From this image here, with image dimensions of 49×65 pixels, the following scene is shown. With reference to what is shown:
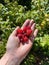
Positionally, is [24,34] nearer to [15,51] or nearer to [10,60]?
[15,51]

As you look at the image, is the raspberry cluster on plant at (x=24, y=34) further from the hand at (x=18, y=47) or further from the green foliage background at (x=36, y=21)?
the green foliage background at (x=36, y=21)

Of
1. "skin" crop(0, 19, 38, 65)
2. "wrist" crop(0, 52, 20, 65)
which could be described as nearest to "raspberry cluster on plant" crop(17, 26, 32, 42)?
"skin" crop(0, 19, 38, 65)

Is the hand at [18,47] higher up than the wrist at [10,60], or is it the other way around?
the hand at [18,47]

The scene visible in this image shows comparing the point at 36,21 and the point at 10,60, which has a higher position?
the point at 36,21

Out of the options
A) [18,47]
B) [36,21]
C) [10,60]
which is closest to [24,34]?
[18,47]

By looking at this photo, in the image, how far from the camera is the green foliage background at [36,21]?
438 centimetres

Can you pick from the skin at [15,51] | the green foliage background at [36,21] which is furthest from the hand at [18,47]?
the green foliage background at [36,21]

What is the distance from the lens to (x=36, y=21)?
15.6 ft

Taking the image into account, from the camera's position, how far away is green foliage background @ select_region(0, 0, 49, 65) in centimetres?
438

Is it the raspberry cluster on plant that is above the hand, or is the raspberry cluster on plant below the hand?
above

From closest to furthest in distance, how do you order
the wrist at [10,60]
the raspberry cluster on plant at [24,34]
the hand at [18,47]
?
the wrist at [10,60]
the hand at [18,47]
the raspberry cluster on plant at [24,34]

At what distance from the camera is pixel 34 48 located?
172 inches

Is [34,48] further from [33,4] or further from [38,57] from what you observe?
[33,4]

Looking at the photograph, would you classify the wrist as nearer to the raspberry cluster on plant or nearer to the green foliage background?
the raspberry cluster on plant
